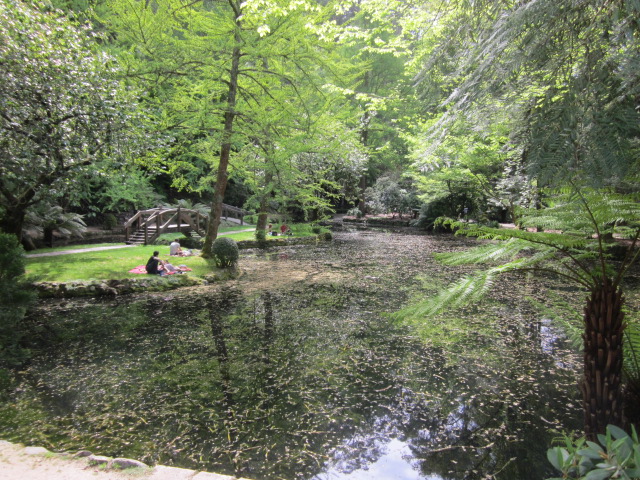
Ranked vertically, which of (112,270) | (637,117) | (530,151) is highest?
(637,117)

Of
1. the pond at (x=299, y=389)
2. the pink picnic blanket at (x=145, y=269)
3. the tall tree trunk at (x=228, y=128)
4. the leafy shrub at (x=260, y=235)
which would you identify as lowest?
the pond at (x=299, y=389)

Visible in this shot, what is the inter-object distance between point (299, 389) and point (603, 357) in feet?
10.8

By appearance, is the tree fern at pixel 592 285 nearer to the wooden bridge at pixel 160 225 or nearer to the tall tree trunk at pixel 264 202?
the tall tree trunk at pixel 264 202

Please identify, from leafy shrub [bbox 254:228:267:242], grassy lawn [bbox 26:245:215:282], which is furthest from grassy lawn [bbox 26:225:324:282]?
leafy shrub [bbox 254:228:267:242]

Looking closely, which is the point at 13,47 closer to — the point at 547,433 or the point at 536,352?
the point at 547,433

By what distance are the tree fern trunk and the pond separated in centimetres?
91

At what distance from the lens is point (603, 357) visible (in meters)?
2.68

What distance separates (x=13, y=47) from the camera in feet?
22.2

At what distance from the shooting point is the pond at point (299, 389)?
3.56m

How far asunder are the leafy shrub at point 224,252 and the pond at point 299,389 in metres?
3.29

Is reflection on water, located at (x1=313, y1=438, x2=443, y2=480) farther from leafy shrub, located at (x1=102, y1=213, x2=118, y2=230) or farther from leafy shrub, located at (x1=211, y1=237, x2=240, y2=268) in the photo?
leafy shrub, located at (x1=102, y1=213, x2=118, y2=230)

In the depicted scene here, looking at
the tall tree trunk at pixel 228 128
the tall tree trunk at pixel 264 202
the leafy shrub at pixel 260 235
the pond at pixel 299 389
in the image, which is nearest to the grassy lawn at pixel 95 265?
the tall tree trunk at pixel 228 128

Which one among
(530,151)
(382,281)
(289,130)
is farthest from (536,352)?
(289,130)

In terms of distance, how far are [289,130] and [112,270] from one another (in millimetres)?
6889
